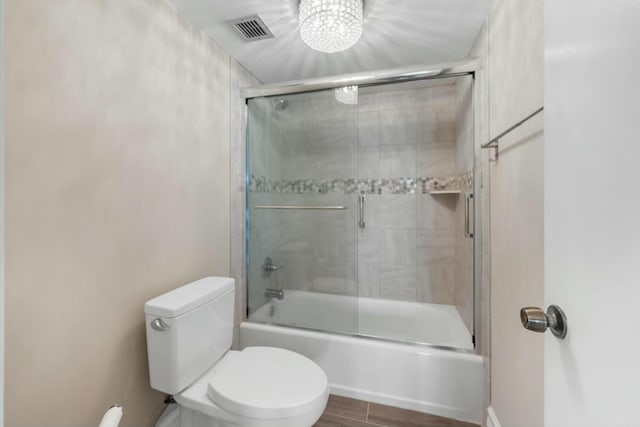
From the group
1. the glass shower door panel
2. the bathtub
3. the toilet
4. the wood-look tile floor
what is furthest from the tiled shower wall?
the toilet

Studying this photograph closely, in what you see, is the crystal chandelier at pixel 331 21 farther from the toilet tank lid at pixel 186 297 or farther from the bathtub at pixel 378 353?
A: the bathtub at pixel 378 353

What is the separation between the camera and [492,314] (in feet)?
4.53

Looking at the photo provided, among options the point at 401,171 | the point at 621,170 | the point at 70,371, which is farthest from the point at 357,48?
the point at 70,371

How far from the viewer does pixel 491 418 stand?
133cm

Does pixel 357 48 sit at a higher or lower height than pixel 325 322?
higher

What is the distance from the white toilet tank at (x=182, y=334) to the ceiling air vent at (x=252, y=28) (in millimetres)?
1420

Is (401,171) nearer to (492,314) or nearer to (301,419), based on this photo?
(492,314)

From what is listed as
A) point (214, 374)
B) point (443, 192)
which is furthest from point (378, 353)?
point (443, 192)

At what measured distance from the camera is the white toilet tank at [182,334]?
3.63ft

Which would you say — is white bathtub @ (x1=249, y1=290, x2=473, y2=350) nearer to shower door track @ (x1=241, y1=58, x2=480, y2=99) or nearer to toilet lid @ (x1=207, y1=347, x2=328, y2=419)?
toilet lid @ (x1=207, y1=347, x2=328, y2=419)

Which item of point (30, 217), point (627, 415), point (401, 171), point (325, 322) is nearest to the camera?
point (627, 415)

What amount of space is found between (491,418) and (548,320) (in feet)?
3.87

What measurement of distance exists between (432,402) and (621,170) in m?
1.59

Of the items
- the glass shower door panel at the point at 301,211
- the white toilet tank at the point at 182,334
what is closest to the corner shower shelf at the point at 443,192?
the glass shower door panel at the point at 301,211
